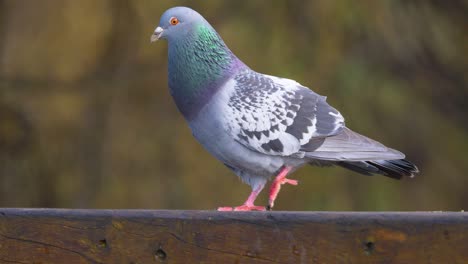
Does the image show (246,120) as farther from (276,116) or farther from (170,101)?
(170,101)

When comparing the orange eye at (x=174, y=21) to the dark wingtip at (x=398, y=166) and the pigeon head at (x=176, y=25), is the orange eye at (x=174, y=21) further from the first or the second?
the dark wingtip at (x=398, y=166)

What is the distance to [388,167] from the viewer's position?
3.91 m

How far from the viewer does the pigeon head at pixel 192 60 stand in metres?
3.79

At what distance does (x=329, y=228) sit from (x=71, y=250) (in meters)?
0.64

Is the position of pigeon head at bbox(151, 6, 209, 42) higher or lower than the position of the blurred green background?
higher

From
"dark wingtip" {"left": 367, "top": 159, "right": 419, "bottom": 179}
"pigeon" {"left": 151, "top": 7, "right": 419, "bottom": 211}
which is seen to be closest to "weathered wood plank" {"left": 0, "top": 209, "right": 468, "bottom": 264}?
"pigeon" {"left": 151, "top": 7, "right": 419, "bottom": 211}

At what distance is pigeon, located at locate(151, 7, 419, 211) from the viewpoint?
12.4 feet

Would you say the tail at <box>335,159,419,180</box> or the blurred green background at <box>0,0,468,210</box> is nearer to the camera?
the tail at <box>335,159,419,180</box>

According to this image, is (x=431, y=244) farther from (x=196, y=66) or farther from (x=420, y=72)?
(x=420, y=72)

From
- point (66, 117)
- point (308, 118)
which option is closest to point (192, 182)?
point (66, 117)

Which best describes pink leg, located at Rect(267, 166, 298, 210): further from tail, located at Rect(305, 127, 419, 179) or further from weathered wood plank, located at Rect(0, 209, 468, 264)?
weathered wood plank, located at Rect(0, 209, 468, 264)

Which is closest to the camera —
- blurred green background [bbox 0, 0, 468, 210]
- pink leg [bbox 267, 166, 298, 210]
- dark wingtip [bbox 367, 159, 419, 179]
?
pink leg [bbox 267, 166, 298, 210]

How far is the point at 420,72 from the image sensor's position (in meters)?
7.79

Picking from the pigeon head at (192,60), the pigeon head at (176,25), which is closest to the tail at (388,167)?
the pigeon head at (192,60)
